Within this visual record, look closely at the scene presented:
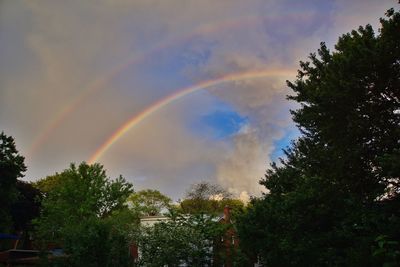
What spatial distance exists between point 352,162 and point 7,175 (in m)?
28.6

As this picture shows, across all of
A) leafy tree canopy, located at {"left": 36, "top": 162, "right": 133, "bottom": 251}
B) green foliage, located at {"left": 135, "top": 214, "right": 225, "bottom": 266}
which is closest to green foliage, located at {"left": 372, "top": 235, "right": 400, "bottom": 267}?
green foliage, located at {"left": 135, "top": 214, "right": 225, "bottom": 266}

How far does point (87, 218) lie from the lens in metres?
34.1

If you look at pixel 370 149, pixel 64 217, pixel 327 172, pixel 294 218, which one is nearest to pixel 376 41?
pixel 370 149

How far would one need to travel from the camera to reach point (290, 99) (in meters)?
24.5

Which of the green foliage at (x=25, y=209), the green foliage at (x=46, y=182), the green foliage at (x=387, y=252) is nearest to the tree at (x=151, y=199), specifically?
the green foliage at (x=46, y=182)

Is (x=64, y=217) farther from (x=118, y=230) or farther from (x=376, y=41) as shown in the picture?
(x=376, y=41)

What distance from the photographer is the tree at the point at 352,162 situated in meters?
17.0

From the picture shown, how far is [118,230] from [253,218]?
26.4 feet

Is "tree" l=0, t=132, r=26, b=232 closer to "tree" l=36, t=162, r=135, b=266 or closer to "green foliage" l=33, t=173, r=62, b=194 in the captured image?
"tree" l=36, t=162, r=135, b=266

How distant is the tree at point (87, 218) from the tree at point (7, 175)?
3.12m

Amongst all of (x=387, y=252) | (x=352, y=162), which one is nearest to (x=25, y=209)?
(x=352, y=162)

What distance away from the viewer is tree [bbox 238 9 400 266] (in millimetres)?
16953

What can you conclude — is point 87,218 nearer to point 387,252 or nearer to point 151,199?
point 387,252

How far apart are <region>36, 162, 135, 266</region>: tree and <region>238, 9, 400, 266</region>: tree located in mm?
9864
